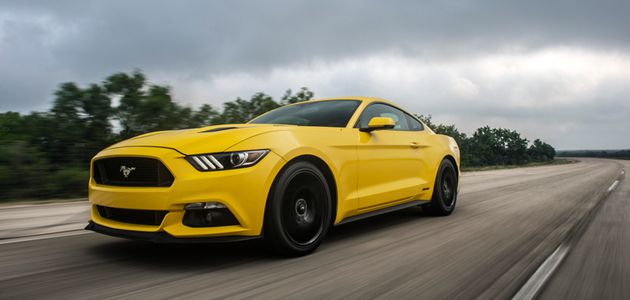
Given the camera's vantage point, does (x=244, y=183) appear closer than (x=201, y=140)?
Yes

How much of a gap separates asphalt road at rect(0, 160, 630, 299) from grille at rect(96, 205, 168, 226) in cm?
32

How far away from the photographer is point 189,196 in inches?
121

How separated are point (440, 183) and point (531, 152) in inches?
5035

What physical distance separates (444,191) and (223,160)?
3.74m

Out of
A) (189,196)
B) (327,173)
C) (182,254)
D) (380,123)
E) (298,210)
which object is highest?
(380,123)

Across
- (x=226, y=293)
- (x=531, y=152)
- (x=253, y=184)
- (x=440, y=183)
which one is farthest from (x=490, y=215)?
(x=531, y=152)

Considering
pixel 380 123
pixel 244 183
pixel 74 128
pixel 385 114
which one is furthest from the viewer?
pixel 74 128

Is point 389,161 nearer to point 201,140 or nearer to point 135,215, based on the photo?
point 201,140

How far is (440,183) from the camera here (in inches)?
232

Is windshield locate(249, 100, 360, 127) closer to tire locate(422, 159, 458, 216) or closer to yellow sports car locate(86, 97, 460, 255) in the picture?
yellow sports car locate(86, 97, 460, 255)

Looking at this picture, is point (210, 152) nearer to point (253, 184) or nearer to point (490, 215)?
point (253, 184)

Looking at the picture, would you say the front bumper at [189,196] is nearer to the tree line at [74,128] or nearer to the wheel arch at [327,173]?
the wheel arch at [327,173]

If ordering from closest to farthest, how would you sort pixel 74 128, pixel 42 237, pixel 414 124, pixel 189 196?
1. pixel 189 196
2. pixel 42 237
3. pixel 414 124
4. pixel 74 128

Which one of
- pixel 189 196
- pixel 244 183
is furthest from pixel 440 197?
pixel 189 196
